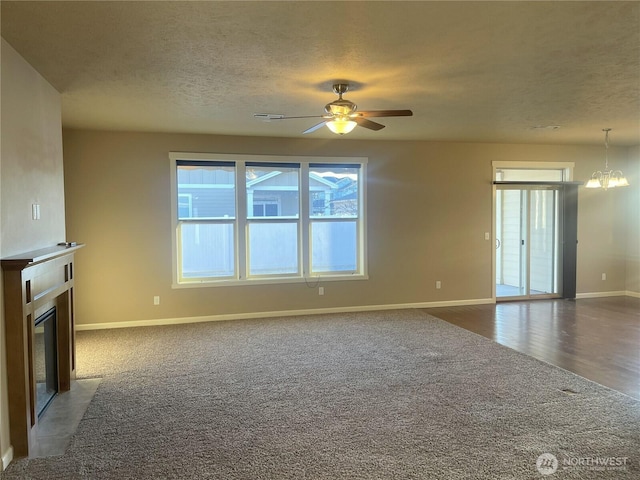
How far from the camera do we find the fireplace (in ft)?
8.35

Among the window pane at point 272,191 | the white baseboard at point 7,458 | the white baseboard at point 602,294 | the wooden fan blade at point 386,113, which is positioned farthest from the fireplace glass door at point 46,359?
the white baseboard at point 602,294

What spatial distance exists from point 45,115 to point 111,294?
113 inches

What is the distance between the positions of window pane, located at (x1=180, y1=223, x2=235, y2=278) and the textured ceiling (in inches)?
62.3

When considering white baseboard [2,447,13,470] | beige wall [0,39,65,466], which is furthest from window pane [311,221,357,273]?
white baseboard [2,447,13,470]

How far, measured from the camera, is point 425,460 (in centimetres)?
248

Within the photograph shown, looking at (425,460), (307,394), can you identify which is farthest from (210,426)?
(425,460)

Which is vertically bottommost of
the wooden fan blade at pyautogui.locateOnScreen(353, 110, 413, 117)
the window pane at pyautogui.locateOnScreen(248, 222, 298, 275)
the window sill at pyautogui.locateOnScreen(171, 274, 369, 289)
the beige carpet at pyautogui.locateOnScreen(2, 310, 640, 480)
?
the beige carpet at pyautogui.locateOnScreen(2, 310, 640, 480)

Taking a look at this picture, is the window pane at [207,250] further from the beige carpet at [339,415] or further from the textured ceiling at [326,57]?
the textured ceiling at [326,57]

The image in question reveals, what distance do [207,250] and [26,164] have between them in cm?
321

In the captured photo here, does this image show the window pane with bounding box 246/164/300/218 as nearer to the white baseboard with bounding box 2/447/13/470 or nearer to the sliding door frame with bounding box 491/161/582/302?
the white baseboard with bounding box 2/447/13/470

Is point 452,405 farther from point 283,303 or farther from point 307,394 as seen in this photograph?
point 283,303

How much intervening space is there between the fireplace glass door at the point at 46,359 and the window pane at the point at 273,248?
291cm

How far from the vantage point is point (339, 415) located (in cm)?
307

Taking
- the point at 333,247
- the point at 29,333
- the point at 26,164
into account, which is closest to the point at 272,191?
the point at 333,247
